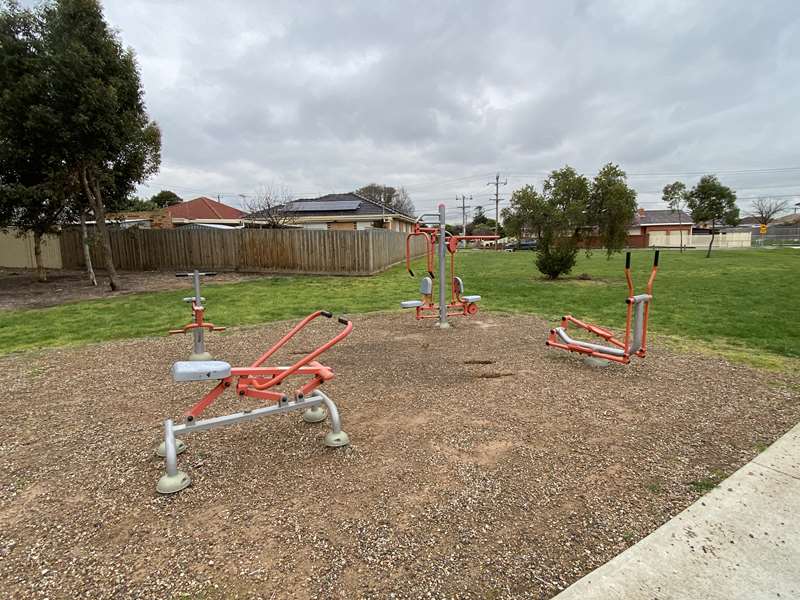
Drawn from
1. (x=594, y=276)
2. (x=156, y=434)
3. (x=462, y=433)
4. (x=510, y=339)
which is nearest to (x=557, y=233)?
(x=594, y=276)

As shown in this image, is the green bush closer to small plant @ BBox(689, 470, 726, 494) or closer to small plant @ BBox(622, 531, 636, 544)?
small plant @ BBox(689, 470, 726, 494)

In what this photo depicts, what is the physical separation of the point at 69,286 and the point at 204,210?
28786mm

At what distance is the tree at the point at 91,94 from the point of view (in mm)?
10453

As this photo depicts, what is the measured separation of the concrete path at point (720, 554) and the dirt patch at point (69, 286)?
12.8m

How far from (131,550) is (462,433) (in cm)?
221

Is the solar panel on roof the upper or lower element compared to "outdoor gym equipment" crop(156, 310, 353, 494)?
upper

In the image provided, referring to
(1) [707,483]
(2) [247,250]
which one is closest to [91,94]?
(2) [247,250]

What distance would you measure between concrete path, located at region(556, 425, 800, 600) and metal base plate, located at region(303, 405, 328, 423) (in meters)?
2.26

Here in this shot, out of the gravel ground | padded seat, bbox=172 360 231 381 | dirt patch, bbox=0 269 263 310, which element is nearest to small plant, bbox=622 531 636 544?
the gravel ground

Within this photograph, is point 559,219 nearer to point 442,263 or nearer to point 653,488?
point 442,263

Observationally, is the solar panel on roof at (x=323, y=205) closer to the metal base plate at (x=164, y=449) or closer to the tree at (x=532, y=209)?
the tree at (x=532, y=209)

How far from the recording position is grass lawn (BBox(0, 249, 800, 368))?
659 cm

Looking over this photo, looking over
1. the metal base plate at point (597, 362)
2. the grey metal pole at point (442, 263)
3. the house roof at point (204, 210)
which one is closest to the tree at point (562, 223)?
the grey metal pole at point (442, 263)

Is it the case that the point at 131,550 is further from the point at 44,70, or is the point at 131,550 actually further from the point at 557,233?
the point at 557,233
